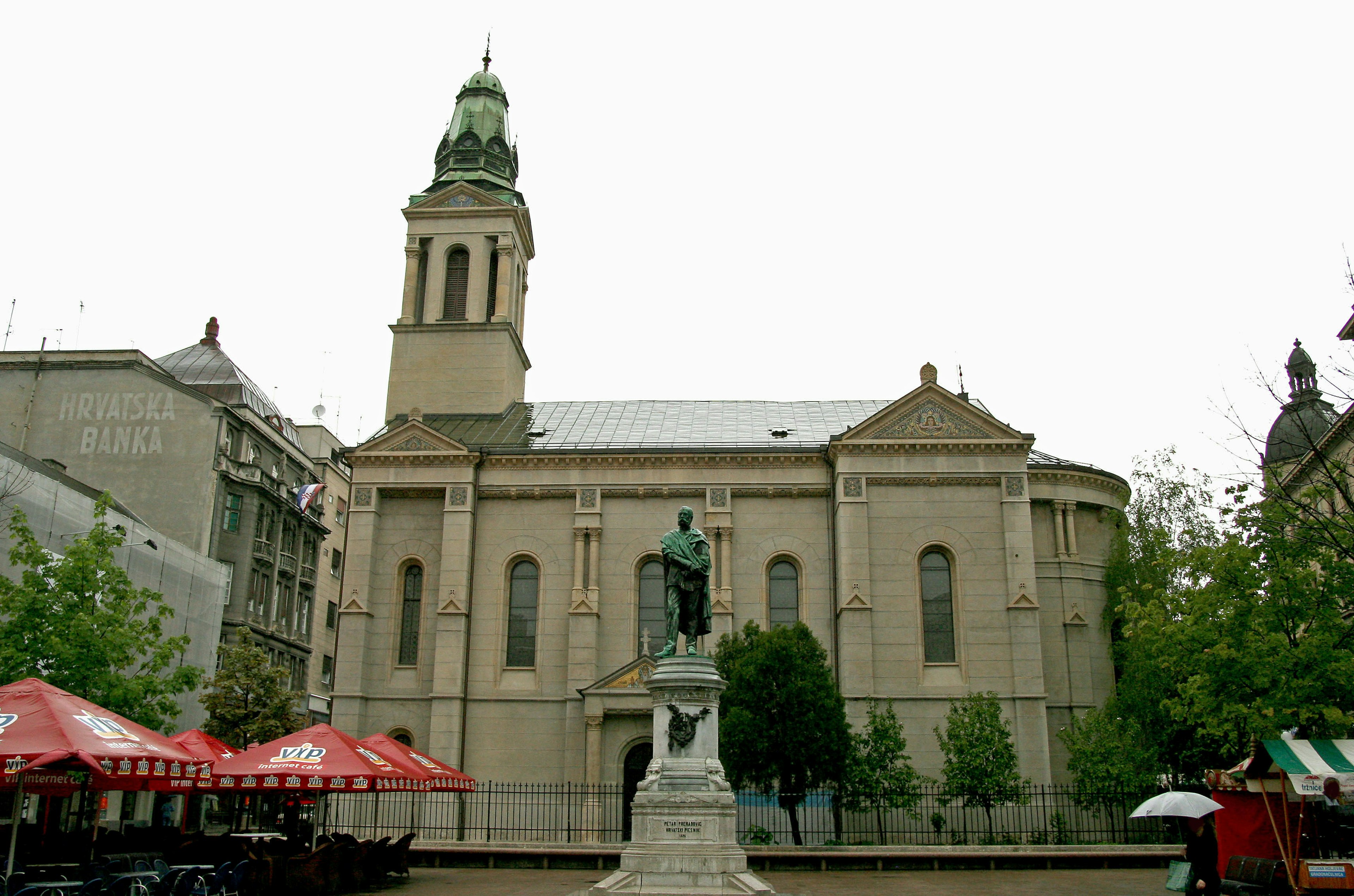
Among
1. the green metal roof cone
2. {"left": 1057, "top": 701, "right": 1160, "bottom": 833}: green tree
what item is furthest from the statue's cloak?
the green metal roof cone

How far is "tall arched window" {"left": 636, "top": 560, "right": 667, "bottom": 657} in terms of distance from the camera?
123ft

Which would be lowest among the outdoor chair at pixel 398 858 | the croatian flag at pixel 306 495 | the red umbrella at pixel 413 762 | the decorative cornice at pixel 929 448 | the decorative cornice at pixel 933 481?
the outdoor chair at pixel 398 858

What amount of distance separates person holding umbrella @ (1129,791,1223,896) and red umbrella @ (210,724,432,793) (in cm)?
1421

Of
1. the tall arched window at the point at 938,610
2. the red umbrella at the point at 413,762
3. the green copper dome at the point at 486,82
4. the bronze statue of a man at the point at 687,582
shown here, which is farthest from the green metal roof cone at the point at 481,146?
the bronze statue of a man at the point at 687,582

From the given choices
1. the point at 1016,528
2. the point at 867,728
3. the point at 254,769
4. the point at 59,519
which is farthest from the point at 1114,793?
the point at 59,519

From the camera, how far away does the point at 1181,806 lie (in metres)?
17.7

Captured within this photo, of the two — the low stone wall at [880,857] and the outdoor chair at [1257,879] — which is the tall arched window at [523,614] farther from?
the outdoor chair at [1257,879]

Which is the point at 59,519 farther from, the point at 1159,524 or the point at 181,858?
the point at 1159,524

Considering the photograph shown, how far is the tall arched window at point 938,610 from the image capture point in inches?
1441

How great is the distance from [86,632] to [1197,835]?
23.8 meters

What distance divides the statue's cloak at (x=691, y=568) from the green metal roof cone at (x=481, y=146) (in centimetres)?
3199

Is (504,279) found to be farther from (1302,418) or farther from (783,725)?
(1302,418)

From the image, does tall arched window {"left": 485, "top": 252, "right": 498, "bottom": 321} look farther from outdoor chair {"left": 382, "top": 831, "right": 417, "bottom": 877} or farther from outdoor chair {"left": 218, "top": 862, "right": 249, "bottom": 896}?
outdoor chair {"left": 218, "top": 862, "right": 249, "bottom": 896}

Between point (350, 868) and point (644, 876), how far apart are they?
8188mm
